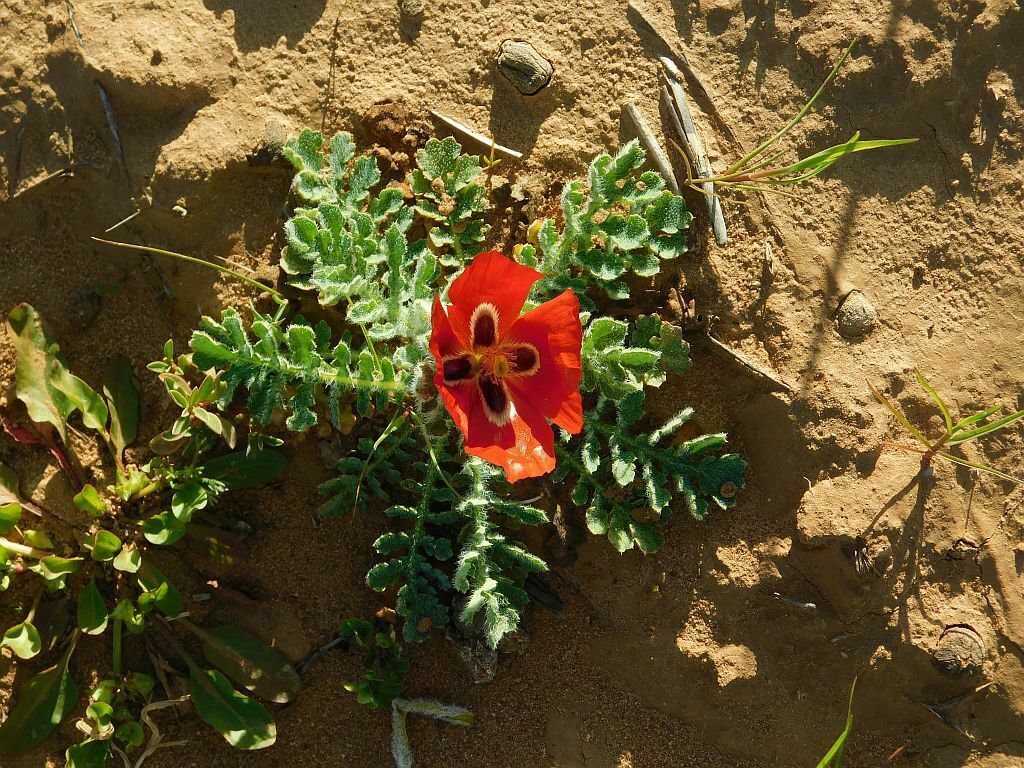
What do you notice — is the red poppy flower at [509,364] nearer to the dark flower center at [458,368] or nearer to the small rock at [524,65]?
the dark flower center at [458,368]

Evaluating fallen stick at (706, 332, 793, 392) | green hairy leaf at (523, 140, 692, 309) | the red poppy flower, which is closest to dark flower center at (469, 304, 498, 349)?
the red poppy flower

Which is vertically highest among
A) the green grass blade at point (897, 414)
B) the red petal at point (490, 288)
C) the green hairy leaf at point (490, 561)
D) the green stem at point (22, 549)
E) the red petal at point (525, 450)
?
the red petal at point (490, 288)

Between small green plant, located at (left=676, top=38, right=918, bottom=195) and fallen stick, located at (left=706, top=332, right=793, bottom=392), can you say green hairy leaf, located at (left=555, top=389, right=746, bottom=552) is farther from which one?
small green plant, located at (left=676, top=38, right=918, bottom=195)

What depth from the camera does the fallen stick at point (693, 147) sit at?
4000mm

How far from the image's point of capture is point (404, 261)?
3.87 meters

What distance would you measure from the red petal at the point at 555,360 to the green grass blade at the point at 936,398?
1596 mm

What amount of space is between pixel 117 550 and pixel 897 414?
3.66 meters

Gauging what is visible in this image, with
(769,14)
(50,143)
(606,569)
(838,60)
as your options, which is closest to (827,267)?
(838,60)

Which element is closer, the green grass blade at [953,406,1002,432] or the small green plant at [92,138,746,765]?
the small green plant at [92,138,746,765]

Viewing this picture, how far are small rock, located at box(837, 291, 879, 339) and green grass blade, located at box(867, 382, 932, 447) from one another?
25cm

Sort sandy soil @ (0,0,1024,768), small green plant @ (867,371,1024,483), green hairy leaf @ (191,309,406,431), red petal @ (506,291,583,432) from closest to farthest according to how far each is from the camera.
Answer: red petal @ (506,291,583,432) → green hairy leaf @ (191,309,406,431) → small green plant @ (867,371,1024,483) → sandy soil @ (0,0,1024,768)

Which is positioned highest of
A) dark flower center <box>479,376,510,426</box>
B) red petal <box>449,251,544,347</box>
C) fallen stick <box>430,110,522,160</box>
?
fallen stick <box>430,110,522,160</box>

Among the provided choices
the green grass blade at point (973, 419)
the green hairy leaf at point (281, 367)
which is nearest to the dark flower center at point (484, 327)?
the green hairy leaf at point (281, 367)

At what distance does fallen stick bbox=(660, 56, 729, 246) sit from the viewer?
13.1 feet
